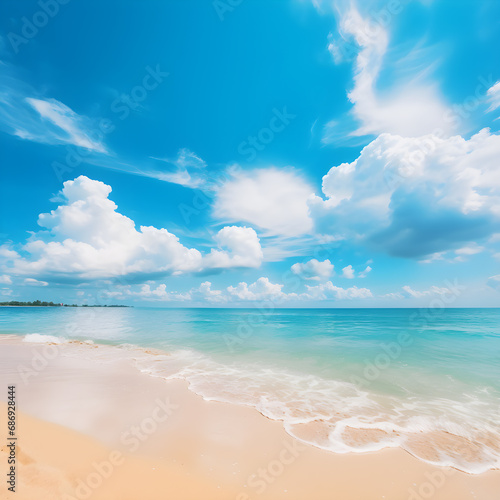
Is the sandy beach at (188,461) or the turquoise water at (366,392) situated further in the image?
the turquoise water at (366,392)

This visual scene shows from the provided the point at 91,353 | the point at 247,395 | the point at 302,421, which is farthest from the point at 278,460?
the point at 91,353

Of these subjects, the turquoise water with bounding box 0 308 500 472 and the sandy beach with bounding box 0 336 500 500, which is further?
the turquoise water with bounding box 0 308 500 472

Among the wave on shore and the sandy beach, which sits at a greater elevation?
the sandy beach

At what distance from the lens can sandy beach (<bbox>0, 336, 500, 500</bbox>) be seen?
4.75 metres

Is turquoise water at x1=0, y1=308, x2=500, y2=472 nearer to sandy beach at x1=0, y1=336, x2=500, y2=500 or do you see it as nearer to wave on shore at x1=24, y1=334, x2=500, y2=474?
wave on shore at x1=24, y1=334, x2=500, y2=474

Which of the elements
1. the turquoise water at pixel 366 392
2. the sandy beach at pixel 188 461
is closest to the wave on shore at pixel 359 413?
the turquoise water at pixel 366 392

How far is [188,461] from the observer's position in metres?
5.60

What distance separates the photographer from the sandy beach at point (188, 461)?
4750 mm

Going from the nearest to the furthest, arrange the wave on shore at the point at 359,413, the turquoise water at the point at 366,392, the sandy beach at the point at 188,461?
1. the sandy beach at the point at 188,461
2. the wave on shore at the point at 359,413
3. the turquoise water at the point at 366,392

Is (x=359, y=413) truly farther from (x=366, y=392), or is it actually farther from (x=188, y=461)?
(x=188, y=461)

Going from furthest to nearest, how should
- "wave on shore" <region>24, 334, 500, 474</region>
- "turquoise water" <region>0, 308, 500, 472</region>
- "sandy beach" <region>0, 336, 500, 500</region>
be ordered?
"turquoise water" <region>0, 308, 500, 472</region> → "wave on shore" <region>24, 334, 500, 474</region> → "sandy beach" <region>0, 336, 500, 500</region>

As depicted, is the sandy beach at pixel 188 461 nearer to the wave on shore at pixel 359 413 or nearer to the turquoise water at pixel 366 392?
the wave on shore at pixel 359 413

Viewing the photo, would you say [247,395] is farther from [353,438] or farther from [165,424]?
[353,438]

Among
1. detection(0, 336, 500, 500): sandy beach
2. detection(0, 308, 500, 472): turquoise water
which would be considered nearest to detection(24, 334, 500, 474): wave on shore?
detection(0, 308, 500, 472): turquoise water
